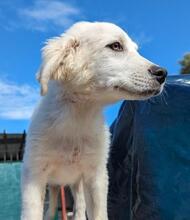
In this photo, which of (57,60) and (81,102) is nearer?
(57,60)

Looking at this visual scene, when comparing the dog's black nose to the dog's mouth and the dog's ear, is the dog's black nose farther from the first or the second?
the dog's ear

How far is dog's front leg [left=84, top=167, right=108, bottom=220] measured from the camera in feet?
12.8

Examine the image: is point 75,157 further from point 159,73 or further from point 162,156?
point 159,73

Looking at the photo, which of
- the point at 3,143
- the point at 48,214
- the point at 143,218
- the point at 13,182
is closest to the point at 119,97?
the point at 143,218

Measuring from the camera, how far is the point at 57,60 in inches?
135

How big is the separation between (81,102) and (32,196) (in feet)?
2.41

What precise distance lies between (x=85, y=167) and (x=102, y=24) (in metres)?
1.04

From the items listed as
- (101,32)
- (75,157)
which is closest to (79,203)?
(75,157)

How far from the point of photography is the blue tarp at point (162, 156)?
3.75 m

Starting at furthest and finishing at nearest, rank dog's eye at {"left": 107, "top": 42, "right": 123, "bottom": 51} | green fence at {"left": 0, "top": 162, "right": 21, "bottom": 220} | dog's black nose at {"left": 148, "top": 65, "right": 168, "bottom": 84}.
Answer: green fence at {"left": 0, "top": 162, "right": 21, "bottom": 220}
dog's eye at {"left": 107, "top": 42, "right": 123, "bottom": 51}
dog's black nose at {"left": 148, "top": 65, "right": 168, "bottom": 84}

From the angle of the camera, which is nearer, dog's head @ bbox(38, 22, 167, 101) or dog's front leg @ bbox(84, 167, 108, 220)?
dog's head @ bbox(38, 22, 167, 101)

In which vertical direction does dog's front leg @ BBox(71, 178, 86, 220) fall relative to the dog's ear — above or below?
below

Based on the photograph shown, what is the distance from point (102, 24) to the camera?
3.71 m

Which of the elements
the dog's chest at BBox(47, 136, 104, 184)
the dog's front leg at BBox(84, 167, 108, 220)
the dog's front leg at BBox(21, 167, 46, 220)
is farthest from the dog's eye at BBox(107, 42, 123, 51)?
the dog's front leg at BBox(21, 167, 46, 220)
